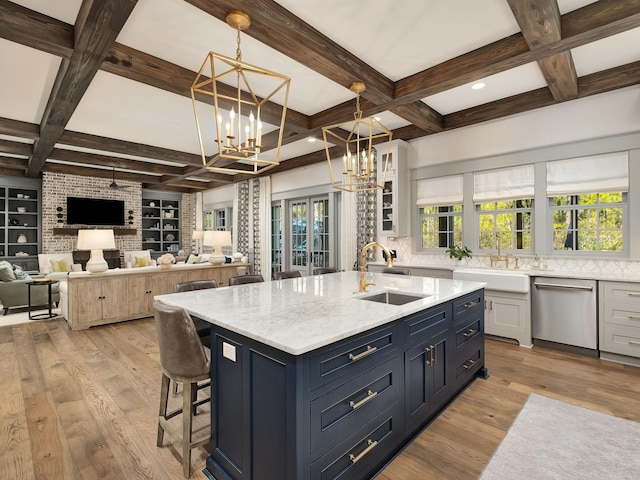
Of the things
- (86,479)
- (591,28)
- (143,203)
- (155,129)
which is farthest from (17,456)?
(143,203)

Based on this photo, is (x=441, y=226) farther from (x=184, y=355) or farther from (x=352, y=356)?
(x=184, y=355)

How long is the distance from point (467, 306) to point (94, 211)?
9716 mm

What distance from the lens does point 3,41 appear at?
9.56 ft

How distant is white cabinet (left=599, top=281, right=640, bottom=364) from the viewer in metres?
3.44

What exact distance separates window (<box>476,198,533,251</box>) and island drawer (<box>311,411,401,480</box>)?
3.58 m

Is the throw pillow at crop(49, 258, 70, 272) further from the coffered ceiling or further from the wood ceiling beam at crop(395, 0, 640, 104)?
the wood ceiling beam at crop(395, 0, 640, 104)

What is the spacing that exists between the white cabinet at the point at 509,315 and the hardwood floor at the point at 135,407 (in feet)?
0.59

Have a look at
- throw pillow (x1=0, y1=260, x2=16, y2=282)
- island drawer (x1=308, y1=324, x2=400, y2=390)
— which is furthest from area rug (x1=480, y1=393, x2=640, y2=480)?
throw pillow (x1=0, y1=260, x2=16, y2=282)

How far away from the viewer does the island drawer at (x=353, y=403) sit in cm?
155

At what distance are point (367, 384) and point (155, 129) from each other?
530 centimetres

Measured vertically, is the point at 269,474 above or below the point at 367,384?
below

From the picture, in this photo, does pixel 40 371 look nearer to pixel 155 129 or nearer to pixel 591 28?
pixel 155 129

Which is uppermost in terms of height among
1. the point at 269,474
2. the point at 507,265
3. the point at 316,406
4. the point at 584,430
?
the point at 507,265

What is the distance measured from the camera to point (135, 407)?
274 centimetres
